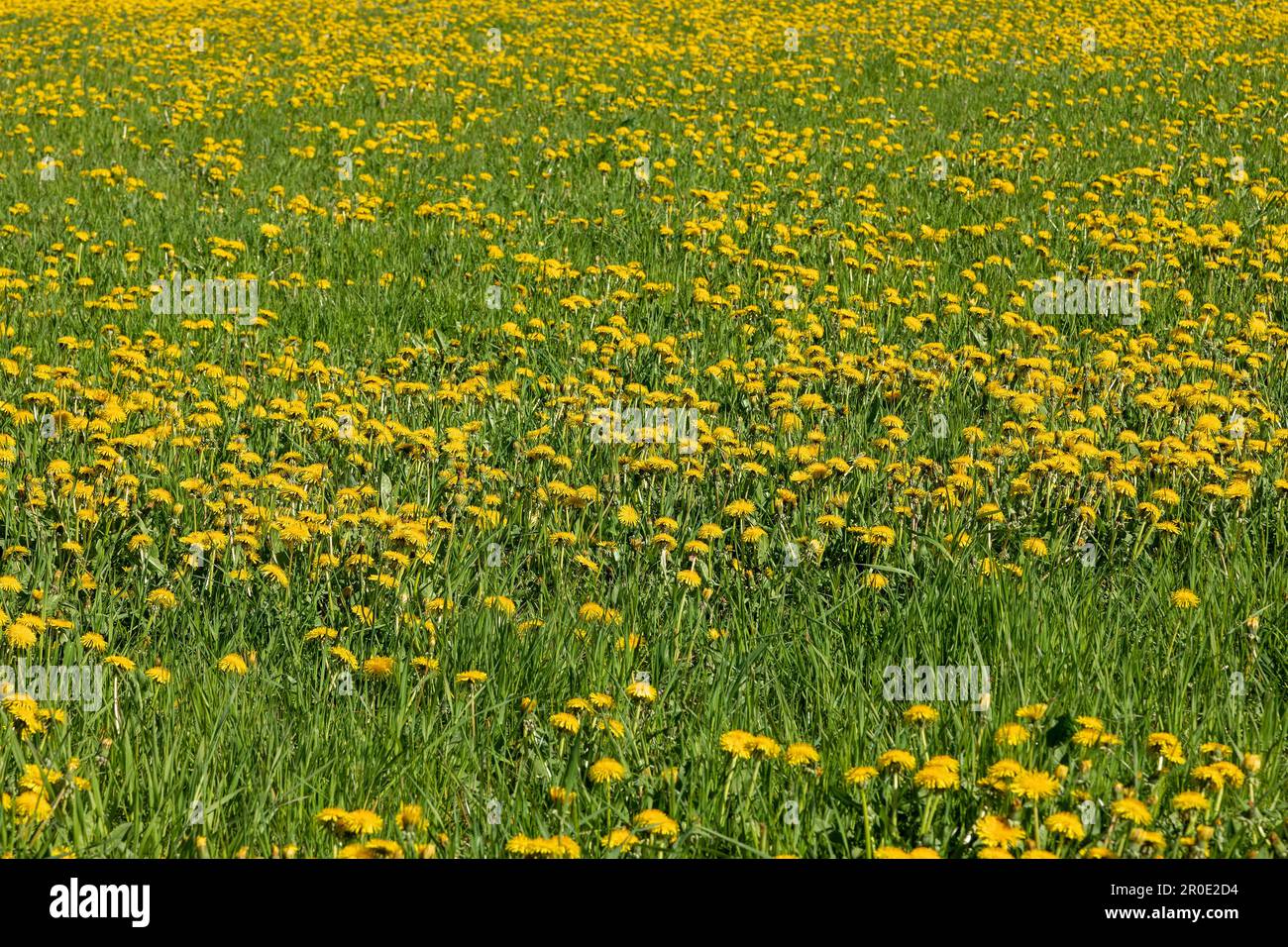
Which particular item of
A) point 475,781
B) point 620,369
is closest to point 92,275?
point 620,369

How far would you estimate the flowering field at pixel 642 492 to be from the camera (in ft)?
8.63

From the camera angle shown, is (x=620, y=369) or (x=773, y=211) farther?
→ (x=773, y=211)

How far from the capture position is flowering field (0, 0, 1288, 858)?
263 cm

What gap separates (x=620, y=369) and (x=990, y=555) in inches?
98.2

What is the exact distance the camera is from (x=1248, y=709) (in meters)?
3.10

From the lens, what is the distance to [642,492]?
4.54 m

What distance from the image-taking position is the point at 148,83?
40.3ft

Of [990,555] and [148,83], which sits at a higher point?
[148,83]
